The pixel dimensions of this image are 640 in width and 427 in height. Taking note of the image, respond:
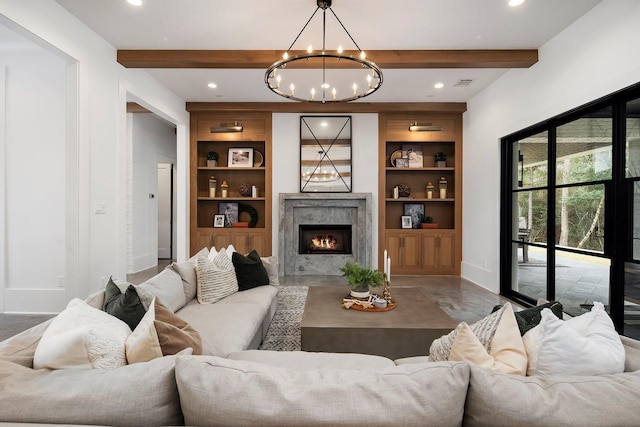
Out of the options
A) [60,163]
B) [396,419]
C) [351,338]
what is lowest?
[351,338]

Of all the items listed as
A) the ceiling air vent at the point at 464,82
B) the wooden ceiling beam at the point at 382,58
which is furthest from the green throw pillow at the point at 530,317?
the ceiling air vent at the point at 464,82

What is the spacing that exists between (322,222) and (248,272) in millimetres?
3047

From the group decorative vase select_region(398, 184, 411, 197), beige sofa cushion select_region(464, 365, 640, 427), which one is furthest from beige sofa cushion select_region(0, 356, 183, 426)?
decorative vase select_region(398, 184, 411, 197)

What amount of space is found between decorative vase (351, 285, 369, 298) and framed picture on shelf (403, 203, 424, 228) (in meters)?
3.68

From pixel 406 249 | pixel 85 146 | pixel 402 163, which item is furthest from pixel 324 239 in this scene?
pixel 85 146

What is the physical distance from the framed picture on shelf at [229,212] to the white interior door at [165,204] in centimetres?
232

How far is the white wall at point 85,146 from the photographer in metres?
3.09

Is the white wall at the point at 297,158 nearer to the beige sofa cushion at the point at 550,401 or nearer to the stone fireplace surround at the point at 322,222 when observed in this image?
the stone fireplace surround at the point at 322,222

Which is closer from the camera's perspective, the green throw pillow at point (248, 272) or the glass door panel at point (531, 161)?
the green throw pillow at point (248, 272)

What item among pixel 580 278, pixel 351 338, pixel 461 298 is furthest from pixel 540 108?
pixel 351 338

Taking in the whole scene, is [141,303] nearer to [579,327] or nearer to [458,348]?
[458,348]

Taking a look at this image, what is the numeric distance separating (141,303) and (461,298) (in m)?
4.05

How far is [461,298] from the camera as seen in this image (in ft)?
15.1

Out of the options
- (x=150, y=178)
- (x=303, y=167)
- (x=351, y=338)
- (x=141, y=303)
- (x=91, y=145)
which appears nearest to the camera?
(x=141, y=303)
